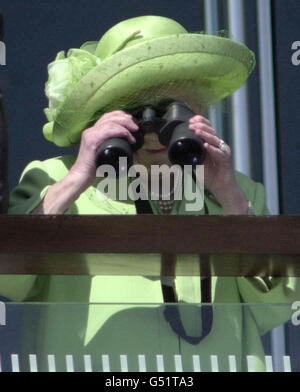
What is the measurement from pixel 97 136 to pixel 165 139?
121mm

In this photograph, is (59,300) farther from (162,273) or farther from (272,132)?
(272,132)

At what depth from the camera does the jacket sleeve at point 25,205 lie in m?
2.69

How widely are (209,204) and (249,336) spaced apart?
369 millimetres

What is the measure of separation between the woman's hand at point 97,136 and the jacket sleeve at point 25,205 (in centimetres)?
10

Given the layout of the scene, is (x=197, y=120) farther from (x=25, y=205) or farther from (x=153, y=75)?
(x=25, y=205)

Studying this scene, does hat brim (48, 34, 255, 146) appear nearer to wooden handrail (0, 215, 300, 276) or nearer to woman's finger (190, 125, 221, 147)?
woman's finger (190, 125, 221, 147)

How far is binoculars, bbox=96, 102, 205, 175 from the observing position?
2543 millimetres

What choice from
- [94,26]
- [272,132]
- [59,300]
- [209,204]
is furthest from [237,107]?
[59,300]

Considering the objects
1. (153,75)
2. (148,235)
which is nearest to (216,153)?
(153,75)

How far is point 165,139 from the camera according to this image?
2.63m

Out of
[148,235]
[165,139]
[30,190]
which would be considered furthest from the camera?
[30,190]

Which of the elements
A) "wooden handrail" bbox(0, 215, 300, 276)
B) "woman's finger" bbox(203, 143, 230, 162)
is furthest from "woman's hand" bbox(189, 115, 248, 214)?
"wooden handrail" bbox(0, 215, 300, 276)

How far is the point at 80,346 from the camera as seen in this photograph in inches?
97.9

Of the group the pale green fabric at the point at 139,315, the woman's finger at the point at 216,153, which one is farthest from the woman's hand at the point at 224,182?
the pale green fabric at the point at 139,315
